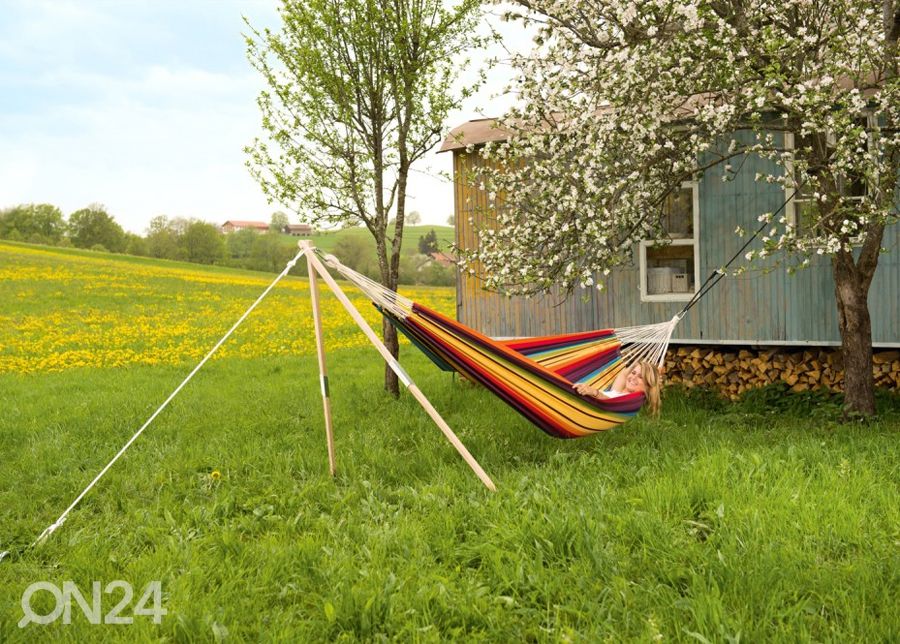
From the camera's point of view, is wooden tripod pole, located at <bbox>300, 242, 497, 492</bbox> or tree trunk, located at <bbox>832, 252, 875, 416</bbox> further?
tree trunk, located at <bbox>832, 252, 875, 416</bbox>

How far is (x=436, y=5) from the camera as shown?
784cm

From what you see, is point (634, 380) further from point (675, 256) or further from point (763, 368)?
point (763, 368)

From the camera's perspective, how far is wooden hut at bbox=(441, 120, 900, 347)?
7586 millimetres

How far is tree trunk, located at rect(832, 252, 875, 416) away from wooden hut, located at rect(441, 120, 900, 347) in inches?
32.4

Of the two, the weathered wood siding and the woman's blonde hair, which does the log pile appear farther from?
the woman's blonde hair

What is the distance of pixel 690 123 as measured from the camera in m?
7.54

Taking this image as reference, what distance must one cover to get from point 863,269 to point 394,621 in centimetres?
568

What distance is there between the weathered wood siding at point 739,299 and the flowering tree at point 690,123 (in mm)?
691

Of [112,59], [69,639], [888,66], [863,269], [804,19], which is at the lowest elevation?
[69,639]

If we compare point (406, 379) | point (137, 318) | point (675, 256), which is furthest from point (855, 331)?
point (137, 318)

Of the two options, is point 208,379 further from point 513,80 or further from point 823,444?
point 823,444

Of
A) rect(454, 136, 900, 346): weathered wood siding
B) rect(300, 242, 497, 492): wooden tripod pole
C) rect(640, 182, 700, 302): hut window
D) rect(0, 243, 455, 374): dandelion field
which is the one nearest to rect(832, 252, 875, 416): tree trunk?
rect(454, 136, 900, 346): weathered wood siding

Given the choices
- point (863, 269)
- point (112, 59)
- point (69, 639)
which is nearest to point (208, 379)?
point (69, 639)

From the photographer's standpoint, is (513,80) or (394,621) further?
(513,80)
